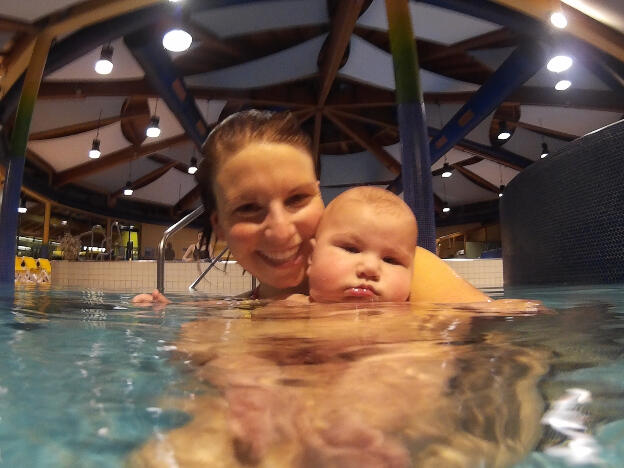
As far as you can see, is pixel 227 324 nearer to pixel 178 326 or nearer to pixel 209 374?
pixel 178 326

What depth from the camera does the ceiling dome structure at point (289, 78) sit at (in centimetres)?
573

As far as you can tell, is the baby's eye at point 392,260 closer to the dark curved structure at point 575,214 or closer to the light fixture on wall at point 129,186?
the dark curved structure at point 575,214

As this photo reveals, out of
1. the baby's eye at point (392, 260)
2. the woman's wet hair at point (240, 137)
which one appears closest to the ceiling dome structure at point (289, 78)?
the woman's wet hair at point (240, 137)

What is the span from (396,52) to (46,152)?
9.09 metres

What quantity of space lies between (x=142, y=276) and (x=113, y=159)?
3759 millimetres

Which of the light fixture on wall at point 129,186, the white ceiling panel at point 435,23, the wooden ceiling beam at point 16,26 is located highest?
the white ceiling panel at point 435,23

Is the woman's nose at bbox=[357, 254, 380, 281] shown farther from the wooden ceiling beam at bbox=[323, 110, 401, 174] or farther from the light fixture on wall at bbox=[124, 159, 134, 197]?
the light fixture on wall at bbox=[124, 159, 134, 197]

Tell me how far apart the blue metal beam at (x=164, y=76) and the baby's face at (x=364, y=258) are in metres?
5.45

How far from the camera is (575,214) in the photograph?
319 cm

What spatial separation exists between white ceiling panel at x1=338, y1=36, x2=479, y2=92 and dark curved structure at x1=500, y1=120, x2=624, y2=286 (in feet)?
15.2

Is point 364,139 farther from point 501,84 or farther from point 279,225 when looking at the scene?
point 279,225

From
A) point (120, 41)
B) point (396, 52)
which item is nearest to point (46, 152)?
point (120, 41)

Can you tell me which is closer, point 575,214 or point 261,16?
point 575,214

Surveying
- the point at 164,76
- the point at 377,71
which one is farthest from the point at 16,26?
the point at 377,71
